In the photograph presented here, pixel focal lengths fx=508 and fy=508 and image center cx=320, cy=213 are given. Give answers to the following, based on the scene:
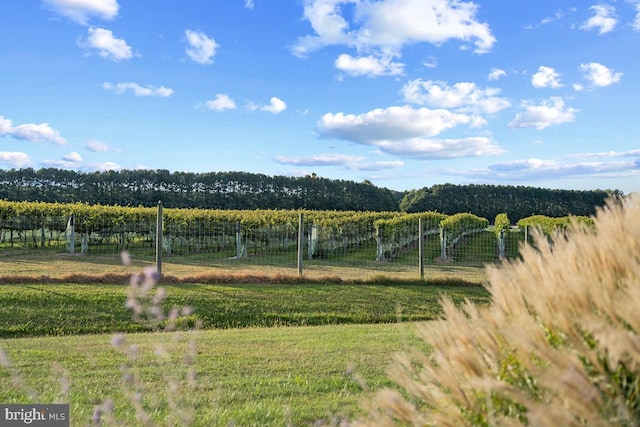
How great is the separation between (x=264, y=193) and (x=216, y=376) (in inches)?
2495

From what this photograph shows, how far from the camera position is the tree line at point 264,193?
189 feet

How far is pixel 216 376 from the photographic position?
17.5 ft

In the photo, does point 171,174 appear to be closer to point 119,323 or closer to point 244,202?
point 244,202

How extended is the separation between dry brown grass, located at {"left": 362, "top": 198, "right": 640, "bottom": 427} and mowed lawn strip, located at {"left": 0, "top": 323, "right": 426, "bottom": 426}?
4.22 ft

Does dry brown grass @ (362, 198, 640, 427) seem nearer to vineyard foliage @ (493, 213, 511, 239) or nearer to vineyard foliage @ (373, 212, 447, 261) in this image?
vineyard foliage @ (373, 212, 447, 261)

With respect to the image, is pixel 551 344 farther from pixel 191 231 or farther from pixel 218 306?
pixel 191 231

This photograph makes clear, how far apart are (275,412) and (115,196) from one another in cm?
6177

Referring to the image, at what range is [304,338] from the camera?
812 cm

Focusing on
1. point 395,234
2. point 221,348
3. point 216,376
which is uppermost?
point 395,234

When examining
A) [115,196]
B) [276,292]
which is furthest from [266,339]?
[115,196]

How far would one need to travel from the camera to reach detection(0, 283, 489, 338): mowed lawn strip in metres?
9.98

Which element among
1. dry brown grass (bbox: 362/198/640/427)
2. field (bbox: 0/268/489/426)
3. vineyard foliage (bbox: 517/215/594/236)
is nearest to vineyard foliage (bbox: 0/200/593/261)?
vineyard foliage (bbox: 517/215/594/236)

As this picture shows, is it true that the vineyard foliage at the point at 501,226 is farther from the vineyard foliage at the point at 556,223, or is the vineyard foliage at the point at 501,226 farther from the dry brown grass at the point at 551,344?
the dry brown grass at the point at 551,344

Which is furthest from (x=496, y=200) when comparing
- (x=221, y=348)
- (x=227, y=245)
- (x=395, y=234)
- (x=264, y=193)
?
(x=221, y=348)
